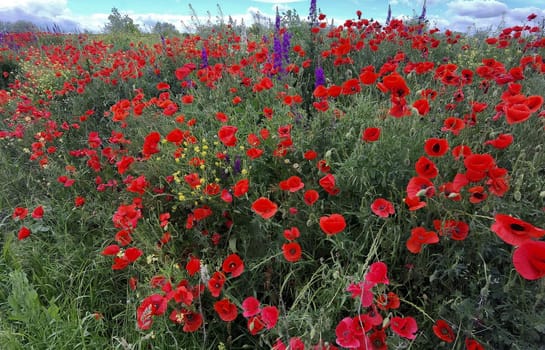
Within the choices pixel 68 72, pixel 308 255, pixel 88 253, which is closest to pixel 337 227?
pixel 308 255

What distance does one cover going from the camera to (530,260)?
3.24ft

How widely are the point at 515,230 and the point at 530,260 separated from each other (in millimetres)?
101

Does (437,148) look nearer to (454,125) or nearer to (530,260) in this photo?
(454,125)

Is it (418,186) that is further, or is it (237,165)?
(237,165)

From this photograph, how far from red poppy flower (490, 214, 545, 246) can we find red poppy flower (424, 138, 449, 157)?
0.39 meters

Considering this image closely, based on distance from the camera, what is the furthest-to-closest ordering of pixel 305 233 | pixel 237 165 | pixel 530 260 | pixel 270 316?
pixel 237 165
pixel 305 233
pixel 270 316
pixel 530 260

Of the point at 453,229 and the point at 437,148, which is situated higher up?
the point at 437,148

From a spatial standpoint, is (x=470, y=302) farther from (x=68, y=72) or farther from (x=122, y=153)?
(x=68, y=72)

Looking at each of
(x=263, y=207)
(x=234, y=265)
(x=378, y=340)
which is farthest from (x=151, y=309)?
(x=378, y=340)

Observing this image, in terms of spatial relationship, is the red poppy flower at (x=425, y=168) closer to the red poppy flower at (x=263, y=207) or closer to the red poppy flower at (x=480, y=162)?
the red poppy flower at (x=480, y=162)

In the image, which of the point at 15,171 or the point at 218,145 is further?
the point at 15,171

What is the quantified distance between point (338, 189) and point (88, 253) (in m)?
1.81

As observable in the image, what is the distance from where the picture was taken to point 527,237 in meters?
1.03

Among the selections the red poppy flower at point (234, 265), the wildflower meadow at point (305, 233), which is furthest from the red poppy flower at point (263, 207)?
the red poppy flower at point (234, 265)
